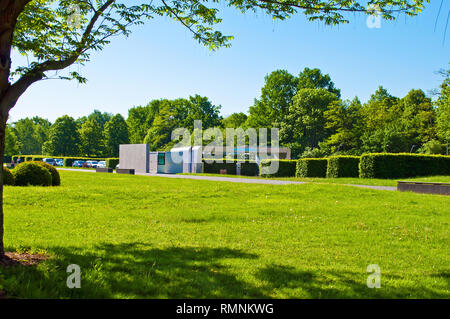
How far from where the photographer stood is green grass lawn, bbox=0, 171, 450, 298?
4.28m

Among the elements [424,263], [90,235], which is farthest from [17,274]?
[424,263]

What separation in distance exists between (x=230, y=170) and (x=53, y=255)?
3378 centimetres

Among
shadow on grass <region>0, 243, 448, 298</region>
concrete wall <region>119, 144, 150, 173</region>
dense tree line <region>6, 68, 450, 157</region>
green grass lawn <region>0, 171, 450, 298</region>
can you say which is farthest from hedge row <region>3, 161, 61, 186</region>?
dense tree line <region>6, 68, 450, 157</region>

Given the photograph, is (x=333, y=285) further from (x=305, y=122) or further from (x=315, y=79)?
(x=315, y=79)

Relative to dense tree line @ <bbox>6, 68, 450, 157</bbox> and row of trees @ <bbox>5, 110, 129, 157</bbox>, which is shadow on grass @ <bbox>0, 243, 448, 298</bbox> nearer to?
dense tree line @ <bbox>6, 68, 450, 157</bbox>

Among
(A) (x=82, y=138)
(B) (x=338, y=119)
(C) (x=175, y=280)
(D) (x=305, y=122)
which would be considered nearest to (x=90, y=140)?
(A) (x=82, y=138)

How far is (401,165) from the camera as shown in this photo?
25.2 meters

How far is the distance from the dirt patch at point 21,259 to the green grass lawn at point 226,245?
23cm

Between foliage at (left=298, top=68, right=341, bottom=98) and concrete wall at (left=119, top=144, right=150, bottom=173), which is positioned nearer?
concrete wall at (left=119, top=144, right=150, bottom=173)

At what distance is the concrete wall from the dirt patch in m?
35.7

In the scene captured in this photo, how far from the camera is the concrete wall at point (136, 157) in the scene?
4078 cm

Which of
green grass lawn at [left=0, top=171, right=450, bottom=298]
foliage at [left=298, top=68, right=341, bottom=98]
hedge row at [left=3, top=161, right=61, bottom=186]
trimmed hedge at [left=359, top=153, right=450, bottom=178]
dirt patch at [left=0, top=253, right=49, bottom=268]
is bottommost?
green grass lawn at [left=0, top=171, right=450, bottom=298]

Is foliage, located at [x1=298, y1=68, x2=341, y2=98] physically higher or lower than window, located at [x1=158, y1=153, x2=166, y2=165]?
higher

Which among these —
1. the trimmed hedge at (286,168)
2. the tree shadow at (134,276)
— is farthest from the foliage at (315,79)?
the tree shadow at (134,276)
